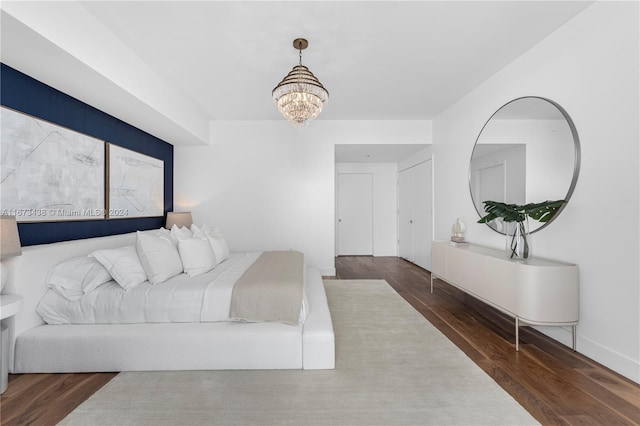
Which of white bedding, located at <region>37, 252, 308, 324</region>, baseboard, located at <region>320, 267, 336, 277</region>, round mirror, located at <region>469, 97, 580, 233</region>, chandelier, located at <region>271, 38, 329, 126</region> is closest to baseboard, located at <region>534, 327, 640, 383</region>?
round mirror, located at <region>469, 97, 580, 233</region>

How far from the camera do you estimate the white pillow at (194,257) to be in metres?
2.59

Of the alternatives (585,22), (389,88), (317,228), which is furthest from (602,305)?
(317,228)

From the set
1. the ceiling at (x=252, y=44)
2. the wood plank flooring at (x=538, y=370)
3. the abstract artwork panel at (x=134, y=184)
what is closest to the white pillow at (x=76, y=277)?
the abstract artwork panel at (x=134, y=184)

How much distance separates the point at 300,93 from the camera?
2.51 meters

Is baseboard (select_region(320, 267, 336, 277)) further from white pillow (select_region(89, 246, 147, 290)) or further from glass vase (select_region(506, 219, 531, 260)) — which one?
white pillow (select_region(89, 246, 147, 290))

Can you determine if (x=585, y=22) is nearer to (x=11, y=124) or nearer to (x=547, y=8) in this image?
(x=547, y=8)

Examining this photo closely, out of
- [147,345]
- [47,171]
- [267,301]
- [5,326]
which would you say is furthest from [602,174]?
[47,171]

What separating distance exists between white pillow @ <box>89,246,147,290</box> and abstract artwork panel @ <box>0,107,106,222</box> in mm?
610

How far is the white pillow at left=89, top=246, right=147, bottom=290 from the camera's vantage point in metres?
2.21

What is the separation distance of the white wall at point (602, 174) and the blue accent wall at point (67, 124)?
168 inches

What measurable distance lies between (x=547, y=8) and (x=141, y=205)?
4.53 meters

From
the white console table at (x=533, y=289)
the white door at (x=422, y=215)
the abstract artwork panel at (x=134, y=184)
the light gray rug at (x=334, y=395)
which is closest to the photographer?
the light gray rug at (x=334, y=395)

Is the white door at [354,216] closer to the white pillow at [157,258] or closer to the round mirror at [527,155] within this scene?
the round mirror at [527,155]

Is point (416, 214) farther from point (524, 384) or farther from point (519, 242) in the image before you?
point (524, 384)
